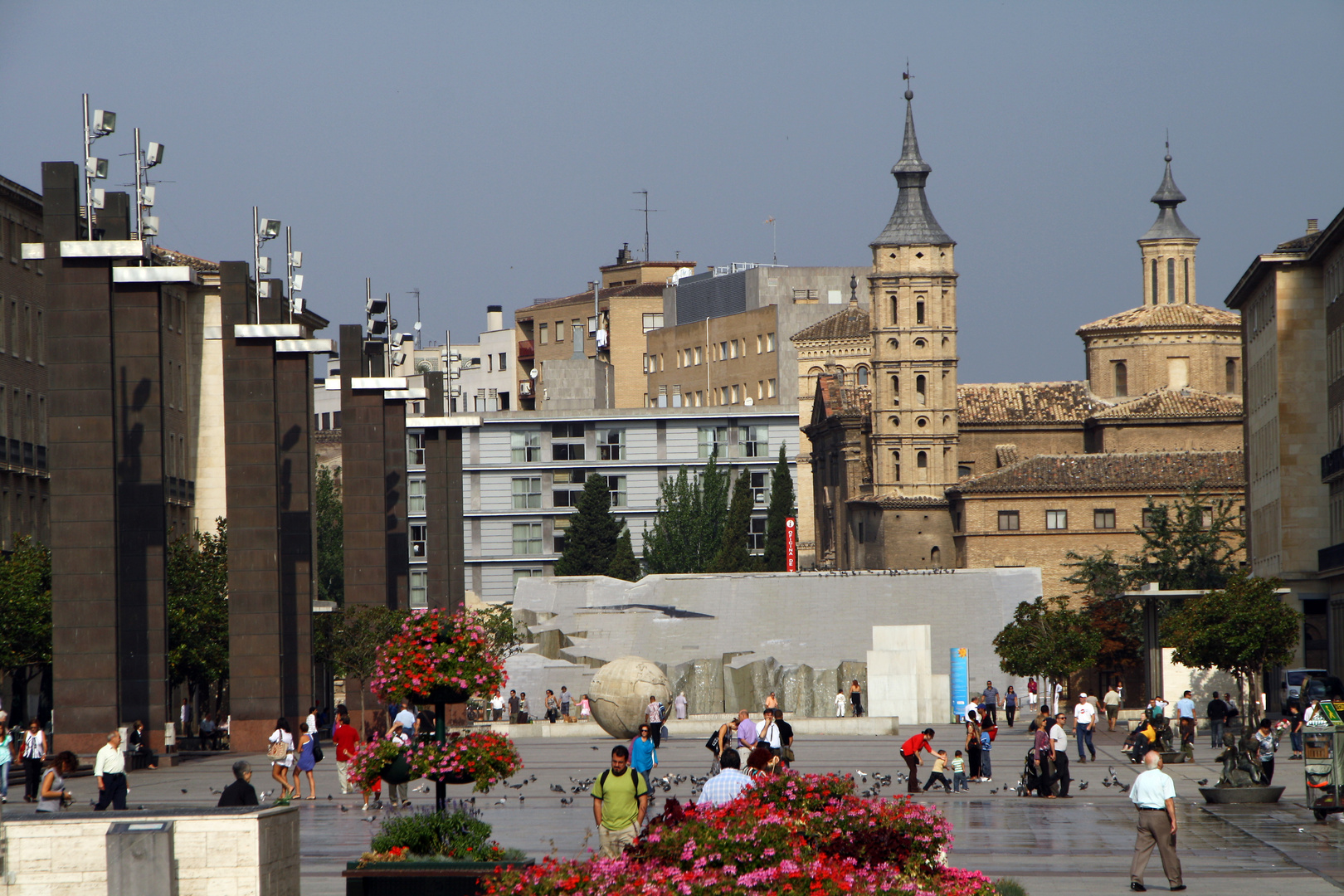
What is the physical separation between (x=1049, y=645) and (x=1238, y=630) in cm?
1243

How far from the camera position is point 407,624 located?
2036cm

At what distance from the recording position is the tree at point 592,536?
110 metres

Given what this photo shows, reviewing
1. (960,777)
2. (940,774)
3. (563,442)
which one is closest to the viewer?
(960,777)

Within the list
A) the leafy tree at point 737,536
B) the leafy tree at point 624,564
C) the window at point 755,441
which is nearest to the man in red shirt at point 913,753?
the leafy tree at point 737,536

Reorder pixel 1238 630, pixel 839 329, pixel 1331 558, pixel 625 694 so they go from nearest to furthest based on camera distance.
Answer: pixel 1238 630 < pixel 625 694 < pixel 1331 558 < pixel 839 329

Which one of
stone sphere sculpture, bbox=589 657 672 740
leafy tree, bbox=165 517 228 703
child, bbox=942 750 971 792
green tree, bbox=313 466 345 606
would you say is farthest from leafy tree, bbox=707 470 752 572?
child, bbox=942 750 971 792

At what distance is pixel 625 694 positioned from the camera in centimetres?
5000

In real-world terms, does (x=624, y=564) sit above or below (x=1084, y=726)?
above

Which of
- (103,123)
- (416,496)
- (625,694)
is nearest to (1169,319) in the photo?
(416,496)

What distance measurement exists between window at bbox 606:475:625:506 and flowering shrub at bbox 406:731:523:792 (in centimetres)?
9809

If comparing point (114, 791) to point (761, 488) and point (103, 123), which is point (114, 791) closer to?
point (103, 123)

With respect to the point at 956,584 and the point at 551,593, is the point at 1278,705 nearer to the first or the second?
the point at 956,584

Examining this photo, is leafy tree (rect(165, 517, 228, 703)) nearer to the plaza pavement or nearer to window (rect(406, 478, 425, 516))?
the plaza pavement

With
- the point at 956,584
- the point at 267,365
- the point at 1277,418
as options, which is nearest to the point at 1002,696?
the point at 956,584
